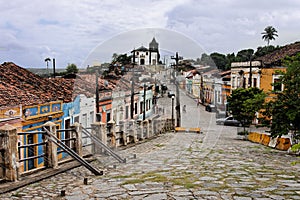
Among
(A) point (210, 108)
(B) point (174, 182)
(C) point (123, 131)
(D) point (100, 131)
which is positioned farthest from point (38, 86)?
(B) point (174, 182)

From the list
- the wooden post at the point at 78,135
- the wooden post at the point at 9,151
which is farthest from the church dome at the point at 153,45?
the wooden post at the point at 9,151

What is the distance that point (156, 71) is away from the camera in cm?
872

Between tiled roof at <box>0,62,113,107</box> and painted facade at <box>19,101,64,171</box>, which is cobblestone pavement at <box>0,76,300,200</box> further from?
painted facade at <box>19,101,64,171</box>

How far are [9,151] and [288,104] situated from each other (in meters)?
8.61

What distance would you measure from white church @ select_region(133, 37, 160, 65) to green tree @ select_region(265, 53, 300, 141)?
16.9ft

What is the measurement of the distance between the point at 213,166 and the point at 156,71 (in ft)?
8.13

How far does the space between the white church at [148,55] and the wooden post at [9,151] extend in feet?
11.1

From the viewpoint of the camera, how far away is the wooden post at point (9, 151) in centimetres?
603

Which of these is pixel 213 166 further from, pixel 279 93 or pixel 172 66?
pixel 279 93

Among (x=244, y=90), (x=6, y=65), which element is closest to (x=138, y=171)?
(x=6, y=65)

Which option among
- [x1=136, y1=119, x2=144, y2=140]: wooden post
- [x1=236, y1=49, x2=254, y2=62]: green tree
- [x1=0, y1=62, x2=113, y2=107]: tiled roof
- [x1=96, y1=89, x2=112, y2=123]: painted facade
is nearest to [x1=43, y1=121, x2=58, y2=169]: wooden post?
[x1=96, y1=89, x2=112, y2=123]: painted facade

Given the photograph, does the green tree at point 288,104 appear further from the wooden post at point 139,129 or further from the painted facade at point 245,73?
the painted facade at point 245,73

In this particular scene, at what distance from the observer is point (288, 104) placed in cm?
1167

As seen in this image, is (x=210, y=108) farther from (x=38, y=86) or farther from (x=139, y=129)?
(x=38, y=86)
